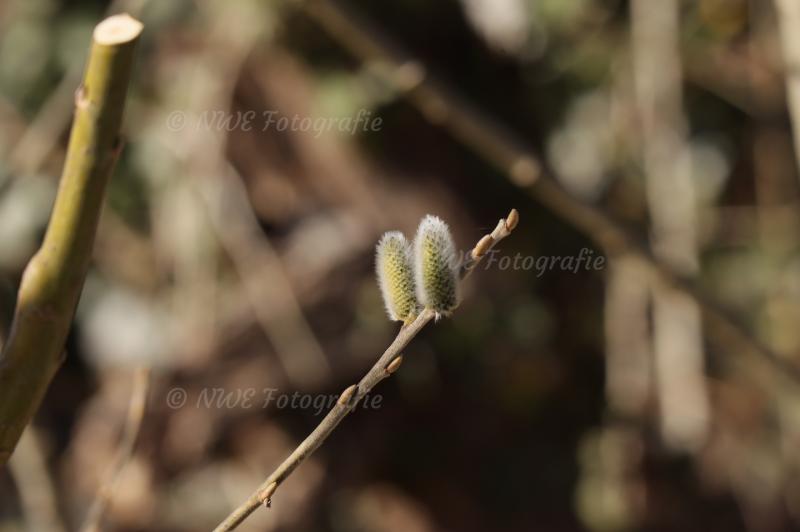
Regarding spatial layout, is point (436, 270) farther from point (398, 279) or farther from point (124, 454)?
point (124, 454)

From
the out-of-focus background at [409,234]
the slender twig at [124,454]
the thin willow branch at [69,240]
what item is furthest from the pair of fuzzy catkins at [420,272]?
the out-of-focus background at [409,234]

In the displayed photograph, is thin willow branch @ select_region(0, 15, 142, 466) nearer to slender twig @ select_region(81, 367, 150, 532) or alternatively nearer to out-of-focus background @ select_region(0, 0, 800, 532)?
slender twig @ select_region(81, 367, 150, 532)

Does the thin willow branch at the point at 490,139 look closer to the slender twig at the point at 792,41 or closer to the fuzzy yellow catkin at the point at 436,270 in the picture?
the slender twig at the point at 792,41

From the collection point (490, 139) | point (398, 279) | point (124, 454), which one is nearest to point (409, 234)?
point (490, 139)

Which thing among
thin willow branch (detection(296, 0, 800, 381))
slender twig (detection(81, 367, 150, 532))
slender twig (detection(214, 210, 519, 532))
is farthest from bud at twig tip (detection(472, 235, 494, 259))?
thin willow branch (detection(296, 0, 800, 381))

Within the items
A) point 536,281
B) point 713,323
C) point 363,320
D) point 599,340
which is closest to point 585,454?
point 599,340

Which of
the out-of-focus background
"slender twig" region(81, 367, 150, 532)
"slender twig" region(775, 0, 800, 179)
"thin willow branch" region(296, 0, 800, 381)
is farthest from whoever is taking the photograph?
the out-of-focus background

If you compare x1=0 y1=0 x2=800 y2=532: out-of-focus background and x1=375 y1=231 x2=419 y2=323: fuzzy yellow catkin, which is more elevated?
x1=375 y1=231 x2=419 y2=323: fuzzy yellow catkin

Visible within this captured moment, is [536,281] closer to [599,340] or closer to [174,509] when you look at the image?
[599,340]
